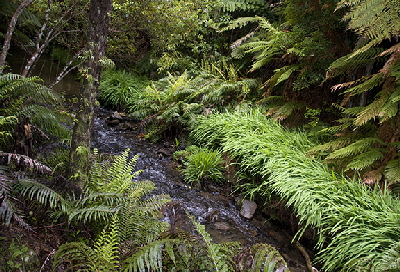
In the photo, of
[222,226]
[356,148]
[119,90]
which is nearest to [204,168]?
[222,226]

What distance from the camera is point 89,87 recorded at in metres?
2.53

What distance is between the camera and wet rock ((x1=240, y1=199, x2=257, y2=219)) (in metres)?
3.73

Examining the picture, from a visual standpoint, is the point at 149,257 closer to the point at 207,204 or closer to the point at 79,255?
the point at 79,255

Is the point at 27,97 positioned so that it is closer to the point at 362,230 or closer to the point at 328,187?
the point at 328,187

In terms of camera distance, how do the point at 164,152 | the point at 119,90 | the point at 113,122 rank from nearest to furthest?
the point at 164,152 → the point at 113,122 → the point at 119,90

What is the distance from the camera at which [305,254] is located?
296cm

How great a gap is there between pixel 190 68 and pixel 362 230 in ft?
21.8

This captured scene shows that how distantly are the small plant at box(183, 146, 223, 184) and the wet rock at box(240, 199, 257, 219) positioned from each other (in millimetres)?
735

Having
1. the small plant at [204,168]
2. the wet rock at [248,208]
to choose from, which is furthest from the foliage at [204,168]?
the wet rock at [248,208]

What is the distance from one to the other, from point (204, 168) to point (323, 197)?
6.89 ft

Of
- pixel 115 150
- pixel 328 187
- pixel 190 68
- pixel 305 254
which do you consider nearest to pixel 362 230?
pixel 328 187

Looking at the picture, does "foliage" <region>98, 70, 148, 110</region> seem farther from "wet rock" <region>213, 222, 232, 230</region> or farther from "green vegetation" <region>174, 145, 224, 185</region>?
"wet rock" <region>213, 222, 232, 230</region>

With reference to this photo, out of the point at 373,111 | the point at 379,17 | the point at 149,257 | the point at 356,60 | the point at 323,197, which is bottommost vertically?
the point at 323,197

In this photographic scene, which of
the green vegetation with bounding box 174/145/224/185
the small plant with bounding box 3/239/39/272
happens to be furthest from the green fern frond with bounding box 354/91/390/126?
the small plant with bounding box 3/239/39/272
